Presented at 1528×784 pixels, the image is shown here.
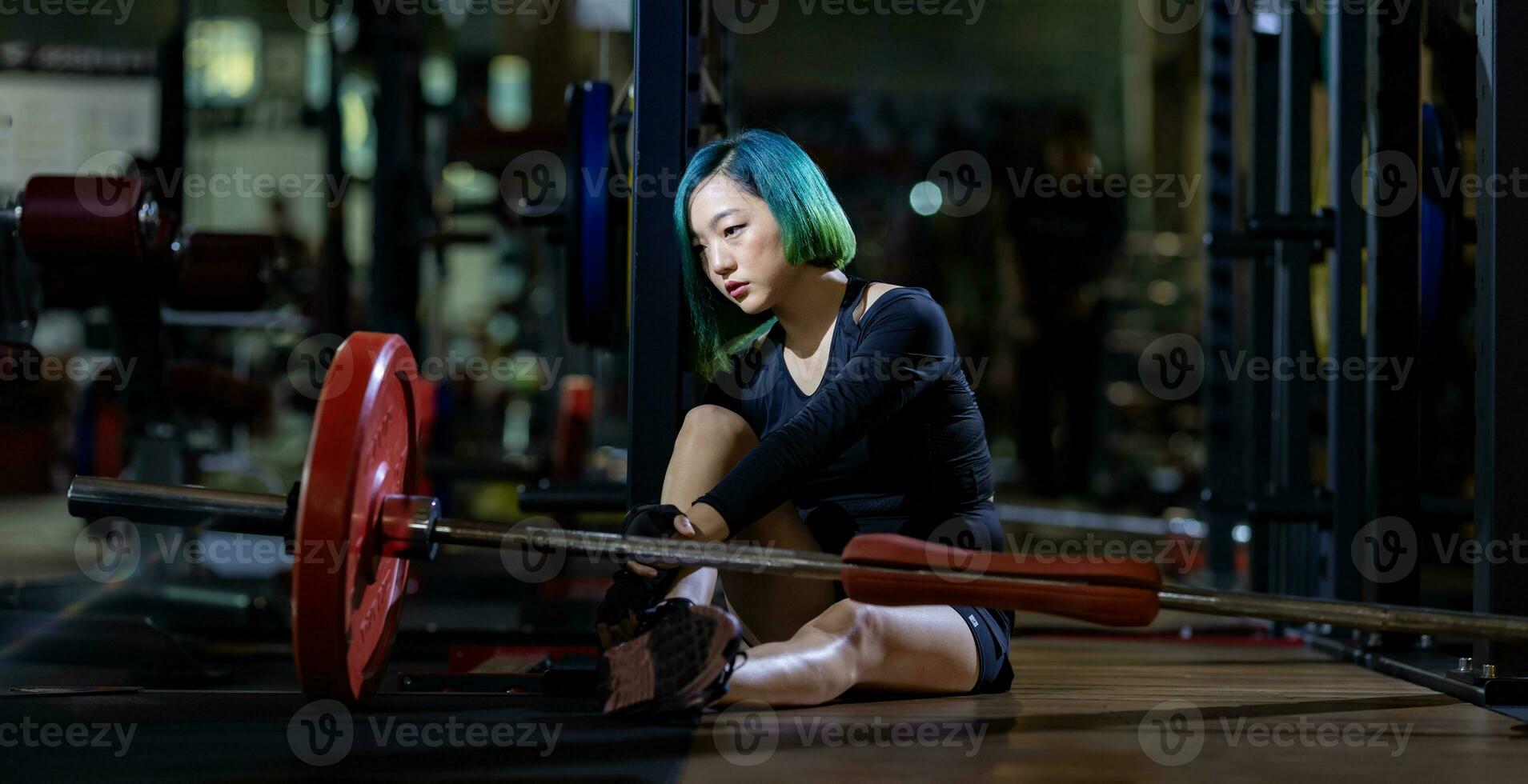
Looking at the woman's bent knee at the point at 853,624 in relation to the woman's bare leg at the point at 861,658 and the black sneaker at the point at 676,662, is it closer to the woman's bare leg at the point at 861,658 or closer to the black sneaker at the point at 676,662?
the woman's bare leg at the point at 861,658

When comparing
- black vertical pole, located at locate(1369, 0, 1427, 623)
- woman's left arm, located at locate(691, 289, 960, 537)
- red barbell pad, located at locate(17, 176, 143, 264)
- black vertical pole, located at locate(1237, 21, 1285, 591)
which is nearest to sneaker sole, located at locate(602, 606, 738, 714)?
woman's left arm, located at locate(691, 289, 960, 537)

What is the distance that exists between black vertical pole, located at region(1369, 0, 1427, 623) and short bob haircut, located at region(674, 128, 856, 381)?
1017mm

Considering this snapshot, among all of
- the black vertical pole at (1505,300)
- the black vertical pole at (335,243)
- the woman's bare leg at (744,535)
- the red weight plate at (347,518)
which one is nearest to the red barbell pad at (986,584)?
the woman's bare leg at (744,535)

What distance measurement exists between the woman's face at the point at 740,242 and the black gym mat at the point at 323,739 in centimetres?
53

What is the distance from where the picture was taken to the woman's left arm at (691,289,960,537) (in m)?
1.44

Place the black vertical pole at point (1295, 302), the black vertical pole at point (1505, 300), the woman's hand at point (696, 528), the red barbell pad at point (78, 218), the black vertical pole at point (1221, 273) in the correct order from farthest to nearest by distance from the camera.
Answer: the black vertical pole at point (1221, 273)
the black vertical pole at point (1295, 302)
the red barbell pad at point (78, 218)
the black vertical pole at point (1505, 300)
the woman's hand at point (696, 528)

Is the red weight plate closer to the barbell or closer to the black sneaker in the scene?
the barbell

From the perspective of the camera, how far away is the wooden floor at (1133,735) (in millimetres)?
1227

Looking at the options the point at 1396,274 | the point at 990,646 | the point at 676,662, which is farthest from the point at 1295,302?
the point at 676,662

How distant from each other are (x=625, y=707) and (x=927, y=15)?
6.24 m

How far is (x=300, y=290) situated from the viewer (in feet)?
14.5

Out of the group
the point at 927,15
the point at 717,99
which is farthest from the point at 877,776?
the point at 927,15

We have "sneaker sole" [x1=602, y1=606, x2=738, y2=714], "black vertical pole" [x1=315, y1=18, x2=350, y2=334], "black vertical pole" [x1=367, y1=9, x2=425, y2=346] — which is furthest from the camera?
"black vertical pole" [x1=315, y1=18, x2=350, y2=334]

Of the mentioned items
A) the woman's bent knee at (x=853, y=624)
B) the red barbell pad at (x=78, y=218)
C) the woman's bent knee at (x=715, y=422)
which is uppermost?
the red barbell pad at (x=78, y=218)
